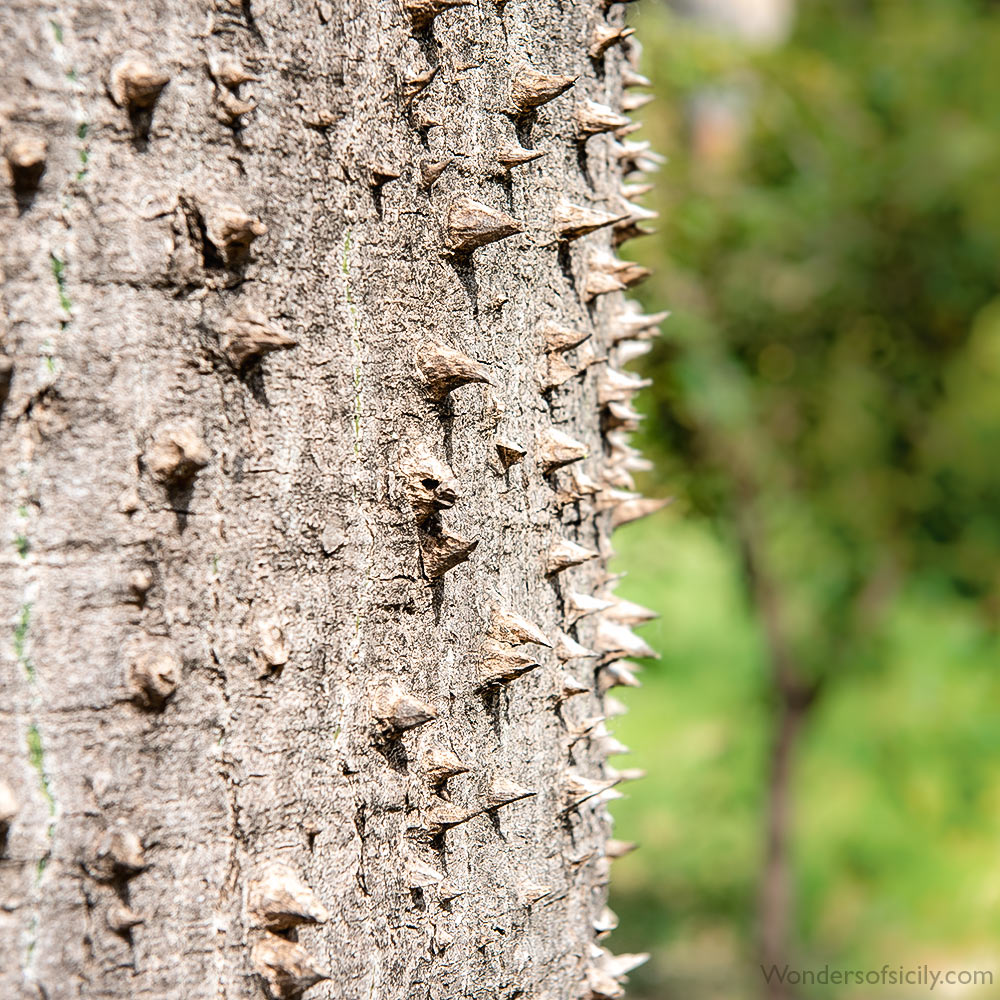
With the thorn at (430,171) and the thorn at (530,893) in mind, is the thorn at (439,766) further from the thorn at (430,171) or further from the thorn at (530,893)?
the thorn at (430,171)

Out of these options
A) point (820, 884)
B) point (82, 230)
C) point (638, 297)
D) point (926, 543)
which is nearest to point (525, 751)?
point (82, 230)

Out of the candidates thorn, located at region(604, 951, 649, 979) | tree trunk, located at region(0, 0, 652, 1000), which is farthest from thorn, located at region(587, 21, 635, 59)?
thorn, located at region(604, 951, 649, 979)

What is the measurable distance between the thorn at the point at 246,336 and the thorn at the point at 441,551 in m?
0.13

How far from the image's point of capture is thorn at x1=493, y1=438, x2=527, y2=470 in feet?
1.95

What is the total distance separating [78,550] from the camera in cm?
46

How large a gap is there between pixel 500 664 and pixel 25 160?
13.5 inches

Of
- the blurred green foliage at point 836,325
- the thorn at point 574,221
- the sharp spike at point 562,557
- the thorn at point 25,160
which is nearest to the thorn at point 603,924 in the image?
the sharp spike at point 562,557

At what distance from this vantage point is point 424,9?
1.78 feet

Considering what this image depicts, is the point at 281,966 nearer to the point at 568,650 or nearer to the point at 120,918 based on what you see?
the point at 120,918

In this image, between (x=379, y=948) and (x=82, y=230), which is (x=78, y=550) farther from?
(x=379, y=948)

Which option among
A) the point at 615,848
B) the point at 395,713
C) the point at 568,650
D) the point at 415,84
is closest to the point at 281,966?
the point at 395,713

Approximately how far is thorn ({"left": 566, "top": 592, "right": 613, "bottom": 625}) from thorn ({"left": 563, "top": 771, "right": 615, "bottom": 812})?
0.32 ft

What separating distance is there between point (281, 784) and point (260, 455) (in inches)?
6.4

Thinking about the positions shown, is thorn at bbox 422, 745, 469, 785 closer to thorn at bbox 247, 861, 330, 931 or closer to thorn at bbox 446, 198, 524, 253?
thorn at bbox 247, 861, 330, 931
